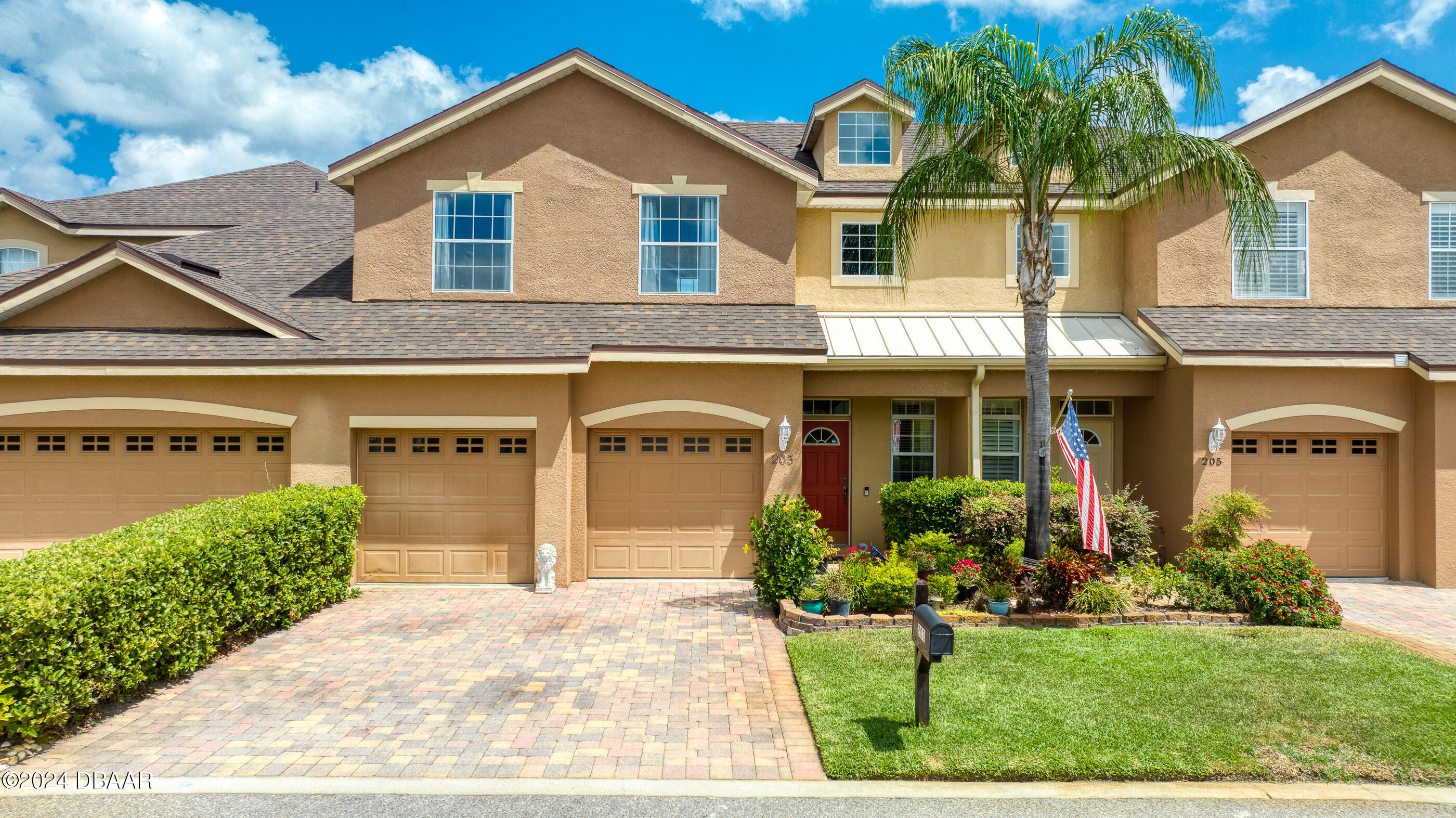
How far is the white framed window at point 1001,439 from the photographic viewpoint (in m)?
13.9

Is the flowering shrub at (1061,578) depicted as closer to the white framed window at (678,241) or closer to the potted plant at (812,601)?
the potted plant at (812,601)

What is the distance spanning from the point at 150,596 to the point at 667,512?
21.3 ft

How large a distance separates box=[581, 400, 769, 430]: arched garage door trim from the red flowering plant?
11.1 feet

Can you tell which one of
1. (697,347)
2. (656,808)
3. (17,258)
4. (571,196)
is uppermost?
(571,196)

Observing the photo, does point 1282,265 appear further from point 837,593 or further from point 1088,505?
point 837,593

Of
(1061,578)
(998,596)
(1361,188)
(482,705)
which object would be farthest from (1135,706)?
(1361,188)

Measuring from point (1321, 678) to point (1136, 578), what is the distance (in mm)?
2596

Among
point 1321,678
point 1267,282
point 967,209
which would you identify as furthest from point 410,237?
point 1267,282

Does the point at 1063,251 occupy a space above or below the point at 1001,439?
above

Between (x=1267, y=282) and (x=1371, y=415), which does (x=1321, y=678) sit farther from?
(x=1267, y=282)

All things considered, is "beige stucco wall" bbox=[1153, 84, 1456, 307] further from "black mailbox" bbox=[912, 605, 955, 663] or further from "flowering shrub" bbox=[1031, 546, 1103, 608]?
"black mailbox" bbox=[912, 605, 955, 663]

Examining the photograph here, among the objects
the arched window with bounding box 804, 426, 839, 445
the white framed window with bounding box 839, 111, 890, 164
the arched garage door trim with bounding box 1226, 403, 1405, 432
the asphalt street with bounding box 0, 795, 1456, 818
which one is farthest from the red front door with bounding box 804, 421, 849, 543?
the asphalt street with bounding box 0, 795, 1456, 818

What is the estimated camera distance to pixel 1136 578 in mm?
9508

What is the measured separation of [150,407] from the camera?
35.3 ft
